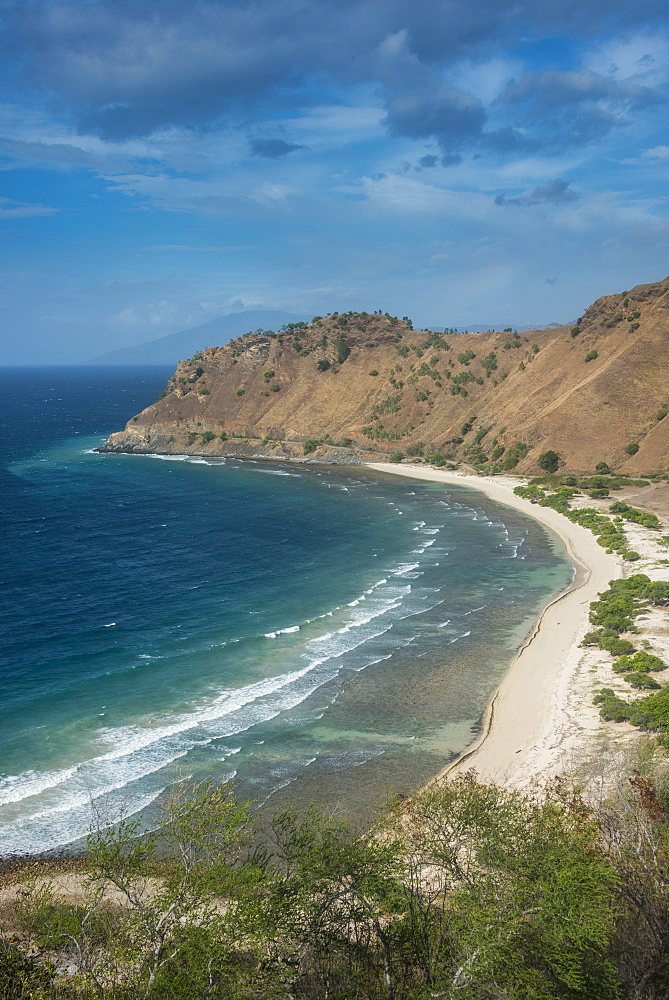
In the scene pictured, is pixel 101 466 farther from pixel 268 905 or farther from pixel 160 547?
pixel 268 905

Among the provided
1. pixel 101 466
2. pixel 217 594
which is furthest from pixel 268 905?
pixel 101 466

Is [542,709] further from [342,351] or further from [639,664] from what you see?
[342,351]

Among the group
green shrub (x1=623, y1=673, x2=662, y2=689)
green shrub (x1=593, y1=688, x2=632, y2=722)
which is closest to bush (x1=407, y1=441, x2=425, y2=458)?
green shrub (x1=623, y1=673, x2=662, y2=689)

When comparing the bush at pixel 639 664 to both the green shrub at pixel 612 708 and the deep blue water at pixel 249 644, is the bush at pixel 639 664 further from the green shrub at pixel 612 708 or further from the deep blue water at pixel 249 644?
the deep blue water at pixel 249 644

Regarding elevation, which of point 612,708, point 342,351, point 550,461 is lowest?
point 612,708

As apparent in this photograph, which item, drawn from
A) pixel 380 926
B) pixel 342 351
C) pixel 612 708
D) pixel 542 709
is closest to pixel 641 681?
pixel 612 708

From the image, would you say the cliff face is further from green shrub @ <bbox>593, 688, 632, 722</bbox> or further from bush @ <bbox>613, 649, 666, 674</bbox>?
green shrub @ <bbox>593, 688, 632, 722</bbox>
